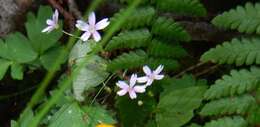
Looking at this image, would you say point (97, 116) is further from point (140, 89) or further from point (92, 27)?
point (92, 27)

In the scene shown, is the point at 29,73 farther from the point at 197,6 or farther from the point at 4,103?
the point at 197,6

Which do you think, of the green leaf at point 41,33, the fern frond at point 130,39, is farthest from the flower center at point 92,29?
the green leaf at point 41,33

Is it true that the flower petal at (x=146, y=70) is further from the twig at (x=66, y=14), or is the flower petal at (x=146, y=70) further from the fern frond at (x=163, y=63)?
the twig at (x=66, y=14)

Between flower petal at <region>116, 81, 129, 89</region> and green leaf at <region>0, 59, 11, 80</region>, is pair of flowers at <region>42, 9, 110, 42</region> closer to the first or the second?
flower petal at <region>116, 81, 129, 89</region>

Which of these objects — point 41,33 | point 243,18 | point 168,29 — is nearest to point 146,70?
point 168,29

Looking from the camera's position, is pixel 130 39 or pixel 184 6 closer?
pixel 184 6

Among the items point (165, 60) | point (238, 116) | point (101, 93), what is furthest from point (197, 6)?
point (101, 93)

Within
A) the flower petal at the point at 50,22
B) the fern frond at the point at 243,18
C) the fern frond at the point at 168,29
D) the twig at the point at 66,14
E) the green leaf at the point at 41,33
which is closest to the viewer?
the fern frond at the point at 243,18
